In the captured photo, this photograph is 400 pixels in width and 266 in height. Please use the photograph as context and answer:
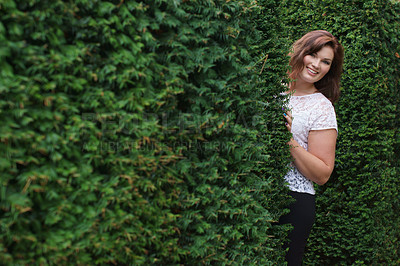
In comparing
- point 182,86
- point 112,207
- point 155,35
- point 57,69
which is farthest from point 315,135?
point 57,69

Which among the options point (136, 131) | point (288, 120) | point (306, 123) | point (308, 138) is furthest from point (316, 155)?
point (136, 131)

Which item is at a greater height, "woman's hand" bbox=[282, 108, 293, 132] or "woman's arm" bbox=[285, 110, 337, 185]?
"woman's hand" bbox=[282, 108, 293, 132]

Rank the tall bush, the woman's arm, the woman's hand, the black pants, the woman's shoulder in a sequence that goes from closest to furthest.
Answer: the tall bush
the woman's hand
the woman's arm
the black pants
the woman's shoulder

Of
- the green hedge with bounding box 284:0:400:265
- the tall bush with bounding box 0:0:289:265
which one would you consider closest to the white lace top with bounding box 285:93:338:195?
the tall bush with bounding box 0:0:289:265

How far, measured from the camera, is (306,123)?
3008 mm

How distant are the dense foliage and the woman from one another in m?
0.31

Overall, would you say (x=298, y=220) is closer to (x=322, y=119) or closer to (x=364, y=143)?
(x=322, y=119)

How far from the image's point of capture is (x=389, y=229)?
460 centimetres

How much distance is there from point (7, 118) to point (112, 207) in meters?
0.63

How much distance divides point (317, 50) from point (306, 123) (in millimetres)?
755

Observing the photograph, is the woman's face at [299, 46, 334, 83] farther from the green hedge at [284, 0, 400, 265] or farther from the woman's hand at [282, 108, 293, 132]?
the green hedge at [284, 0, 400, 265]

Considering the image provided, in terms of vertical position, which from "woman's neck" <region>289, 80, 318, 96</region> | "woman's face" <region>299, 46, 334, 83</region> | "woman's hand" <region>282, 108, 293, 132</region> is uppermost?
"woman's face" <region>299, 46, 334, 83</region>

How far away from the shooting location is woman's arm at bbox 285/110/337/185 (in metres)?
2.84

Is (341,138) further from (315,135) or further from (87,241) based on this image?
(87,241)
